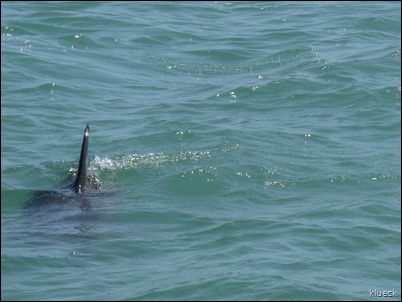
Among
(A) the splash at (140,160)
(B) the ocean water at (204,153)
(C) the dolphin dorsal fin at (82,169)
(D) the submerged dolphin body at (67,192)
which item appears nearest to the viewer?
(B) the ocean water at (204,153)

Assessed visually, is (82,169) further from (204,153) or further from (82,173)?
(204,153)

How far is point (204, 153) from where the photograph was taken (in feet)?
47.2

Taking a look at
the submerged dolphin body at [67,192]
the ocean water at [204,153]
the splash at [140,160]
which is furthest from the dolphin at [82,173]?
the splash at [140,160]

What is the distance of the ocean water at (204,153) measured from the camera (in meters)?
10.5

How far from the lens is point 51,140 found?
603 inches

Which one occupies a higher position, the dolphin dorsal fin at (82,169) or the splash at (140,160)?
the splash at (140,160)

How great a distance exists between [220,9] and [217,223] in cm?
1341

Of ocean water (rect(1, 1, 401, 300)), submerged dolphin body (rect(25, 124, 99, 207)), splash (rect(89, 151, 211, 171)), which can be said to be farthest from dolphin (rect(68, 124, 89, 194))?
splash (rect(89, 151, 211, 171))

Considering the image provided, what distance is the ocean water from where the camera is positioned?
10484 millimetres

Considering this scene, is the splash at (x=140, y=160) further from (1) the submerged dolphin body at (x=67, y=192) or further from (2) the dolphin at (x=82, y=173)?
(2) the dolphin at (x=82, y=173)

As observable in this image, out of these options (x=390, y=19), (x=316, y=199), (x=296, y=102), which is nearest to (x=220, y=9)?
(x=390, y=19)

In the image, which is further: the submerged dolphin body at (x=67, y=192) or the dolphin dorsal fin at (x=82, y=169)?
the submerged dolphin body at (x=67, y=192)

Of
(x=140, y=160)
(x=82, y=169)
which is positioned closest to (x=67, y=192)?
(x=82, y=169)

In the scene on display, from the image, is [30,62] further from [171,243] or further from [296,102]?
[171,243]
